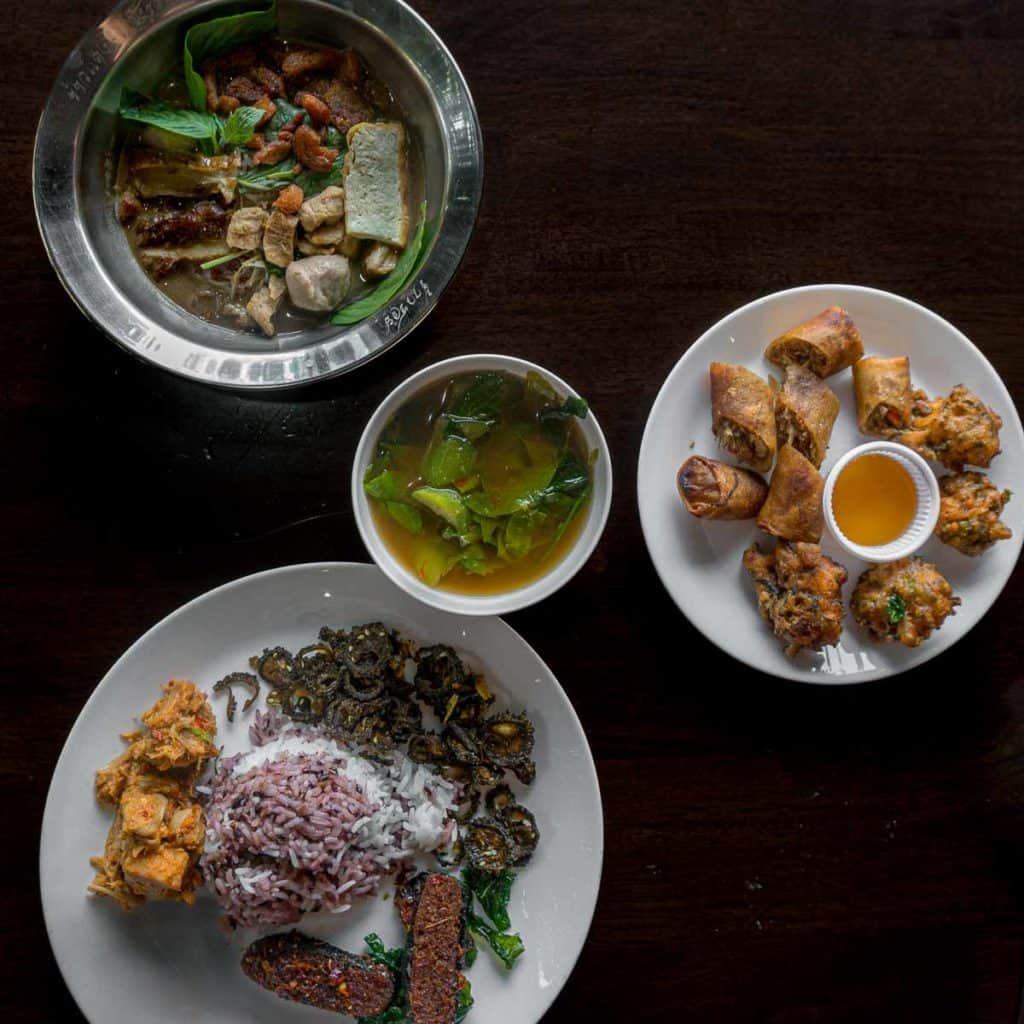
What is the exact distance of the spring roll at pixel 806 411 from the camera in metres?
1.79

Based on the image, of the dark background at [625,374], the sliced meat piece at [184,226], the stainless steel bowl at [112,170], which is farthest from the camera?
the dark background at [625,374]

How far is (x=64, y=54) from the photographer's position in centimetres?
180

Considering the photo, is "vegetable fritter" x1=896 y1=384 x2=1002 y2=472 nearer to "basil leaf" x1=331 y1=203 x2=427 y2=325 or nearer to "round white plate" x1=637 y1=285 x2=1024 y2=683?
"round white plate" x1=637 y1=285 x2=1024 y2=683

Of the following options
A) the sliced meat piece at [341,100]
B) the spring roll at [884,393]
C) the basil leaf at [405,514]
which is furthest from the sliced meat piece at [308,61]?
the spring roll at [884,393]

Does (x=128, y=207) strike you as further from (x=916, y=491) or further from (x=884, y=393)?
(x=916, y=491)

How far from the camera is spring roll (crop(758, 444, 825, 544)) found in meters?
1.76

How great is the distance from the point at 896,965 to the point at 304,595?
149 cm

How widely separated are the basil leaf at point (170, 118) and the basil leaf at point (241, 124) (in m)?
0.02

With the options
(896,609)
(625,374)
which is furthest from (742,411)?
(896,609)

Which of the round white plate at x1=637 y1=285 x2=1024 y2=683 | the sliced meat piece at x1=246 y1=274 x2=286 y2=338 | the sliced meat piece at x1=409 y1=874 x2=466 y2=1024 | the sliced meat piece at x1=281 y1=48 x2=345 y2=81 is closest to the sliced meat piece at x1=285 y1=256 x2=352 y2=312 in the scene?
the sliced meat piece at x1=246 y1=274 x2=286 y2=338

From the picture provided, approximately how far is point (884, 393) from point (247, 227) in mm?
1211

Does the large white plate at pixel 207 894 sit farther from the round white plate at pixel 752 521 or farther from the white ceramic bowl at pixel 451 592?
the round white plate at pixel 752 521

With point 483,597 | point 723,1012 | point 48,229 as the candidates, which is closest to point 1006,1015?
point 723,1012

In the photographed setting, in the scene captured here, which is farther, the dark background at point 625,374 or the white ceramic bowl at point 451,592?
the dark background at point 625,374
